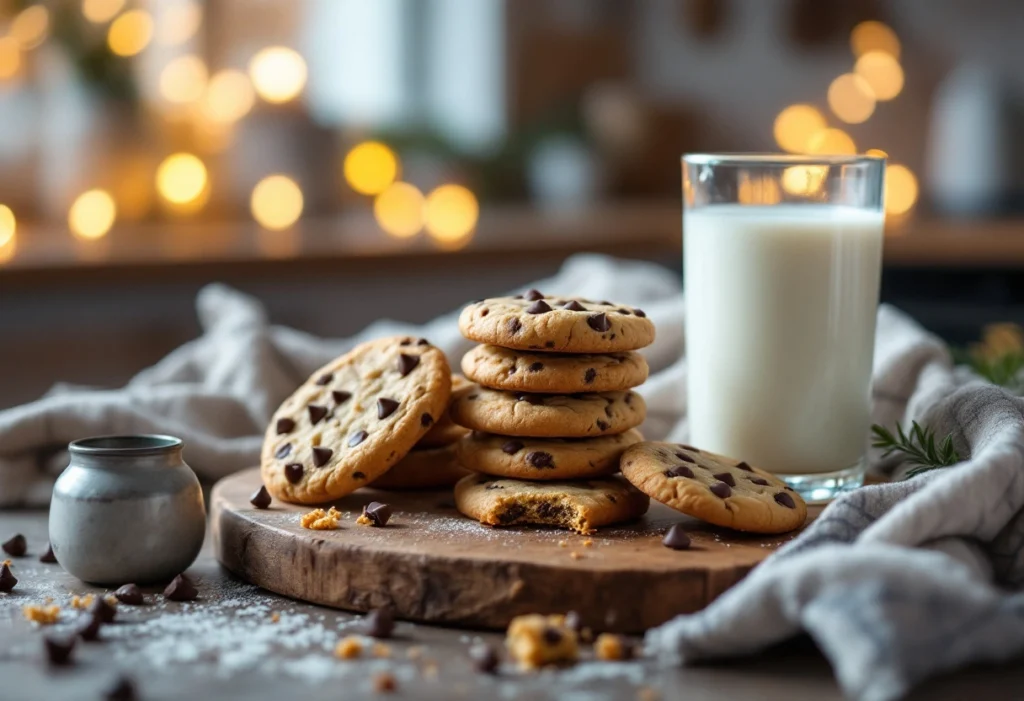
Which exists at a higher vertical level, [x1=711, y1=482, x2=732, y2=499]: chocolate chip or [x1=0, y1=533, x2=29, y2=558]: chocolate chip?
[x1=711, y1=482, x2=732, y2=499]: chocolate chip

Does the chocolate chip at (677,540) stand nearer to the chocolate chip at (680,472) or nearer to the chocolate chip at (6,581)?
the chocolate chip at (680,472)

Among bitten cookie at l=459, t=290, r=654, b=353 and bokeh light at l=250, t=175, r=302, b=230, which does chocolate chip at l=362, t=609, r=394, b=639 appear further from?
bokeh light at l=250, t=175, r=302, b=230

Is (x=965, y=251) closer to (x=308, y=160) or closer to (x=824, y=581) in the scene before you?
(x=308, y=160)

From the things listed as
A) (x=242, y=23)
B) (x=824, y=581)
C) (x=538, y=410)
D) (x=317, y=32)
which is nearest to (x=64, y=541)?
(x=538, y=410)

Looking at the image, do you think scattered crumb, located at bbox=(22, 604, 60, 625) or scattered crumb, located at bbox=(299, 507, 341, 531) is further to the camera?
scattered crumb, located at bbox=(299, 507, 341, 531)

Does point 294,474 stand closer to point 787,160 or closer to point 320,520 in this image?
point 320,520

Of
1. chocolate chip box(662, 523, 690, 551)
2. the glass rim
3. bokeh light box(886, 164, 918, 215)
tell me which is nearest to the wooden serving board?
chocolate chip box(662, 523, 690, 551)

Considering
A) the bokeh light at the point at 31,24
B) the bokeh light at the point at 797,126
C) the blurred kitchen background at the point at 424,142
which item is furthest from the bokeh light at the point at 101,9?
the bokeh light at the point at 797,126
